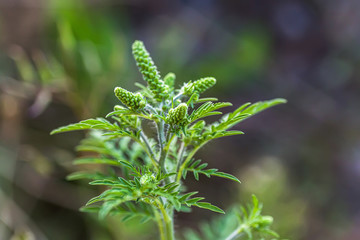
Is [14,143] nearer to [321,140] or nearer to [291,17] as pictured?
[321,140]

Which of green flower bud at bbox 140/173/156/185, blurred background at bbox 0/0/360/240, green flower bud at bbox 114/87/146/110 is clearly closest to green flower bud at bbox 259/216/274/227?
green flower bud at bbox 140/173/156/185

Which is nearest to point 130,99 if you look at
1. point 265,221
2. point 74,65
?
point 265,221

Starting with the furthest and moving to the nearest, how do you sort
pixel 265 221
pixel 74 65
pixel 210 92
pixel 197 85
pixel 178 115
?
1. pixel 210 92
2. pixel 74 65
3. pixel 265 221
4. pixel 197 85
5. pixel 178 115

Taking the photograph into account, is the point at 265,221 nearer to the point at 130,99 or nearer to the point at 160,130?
the point at 160,130

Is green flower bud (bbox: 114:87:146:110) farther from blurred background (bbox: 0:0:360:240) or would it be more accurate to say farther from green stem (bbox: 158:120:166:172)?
blurred background (bbox: 0:0:360:240)

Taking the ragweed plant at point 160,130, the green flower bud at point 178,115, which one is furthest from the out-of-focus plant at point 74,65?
the green flower bud at point 178,115

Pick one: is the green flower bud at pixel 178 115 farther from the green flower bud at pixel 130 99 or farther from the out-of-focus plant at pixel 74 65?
the out-of-focus plant at pixel 74 65
